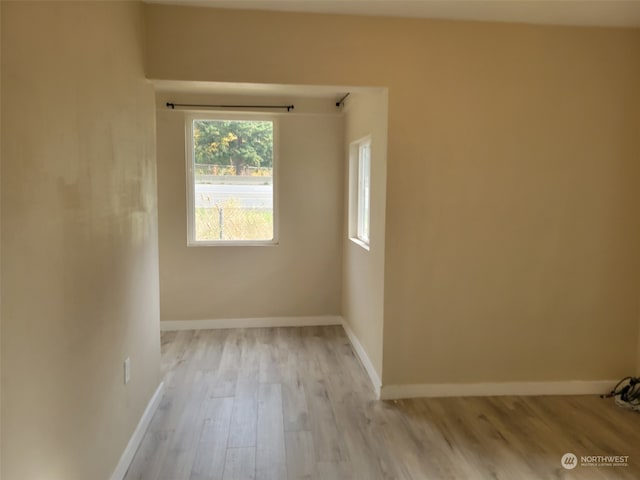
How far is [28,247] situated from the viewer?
51.4 inches

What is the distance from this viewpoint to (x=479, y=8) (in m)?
2.58

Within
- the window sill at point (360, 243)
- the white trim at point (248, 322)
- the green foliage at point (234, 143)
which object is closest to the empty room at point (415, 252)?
the window sill at point (360, 243)

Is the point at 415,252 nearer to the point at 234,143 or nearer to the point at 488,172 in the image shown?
the point at 488,172

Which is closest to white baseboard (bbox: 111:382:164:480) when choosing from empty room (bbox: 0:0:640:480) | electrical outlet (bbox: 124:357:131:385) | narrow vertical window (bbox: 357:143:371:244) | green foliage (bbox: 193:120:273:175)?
empty room (bbox: 0:0:640:480)

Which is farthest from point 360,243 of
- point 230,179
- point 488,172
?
point 230,179

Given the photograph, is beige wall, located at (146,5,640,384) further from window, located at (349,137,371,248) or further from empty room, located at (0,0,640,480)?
window, located at (349,137,371,248)

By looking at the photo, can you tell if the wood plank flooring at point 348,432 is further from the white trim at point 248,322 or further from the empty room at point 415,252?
the white trim at point 248,322

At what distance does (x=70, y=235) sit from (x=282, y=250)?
295cm

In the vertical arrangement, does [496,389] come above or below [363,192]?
below

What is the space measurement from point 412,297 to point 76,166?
2086 mm

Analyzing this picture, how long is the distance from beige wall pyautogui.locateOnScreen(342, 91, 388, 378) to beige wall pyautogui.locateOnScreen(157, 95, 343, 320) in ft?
0.81

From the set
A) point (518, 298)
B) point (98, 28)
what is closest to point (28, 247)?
point (98, 28)

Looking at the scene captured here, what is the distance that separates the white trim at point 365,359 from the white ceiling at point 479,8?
→ 7.73 feet

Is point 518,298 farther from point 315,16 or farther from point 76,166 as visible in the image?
point 76,166
